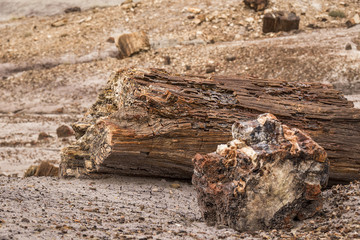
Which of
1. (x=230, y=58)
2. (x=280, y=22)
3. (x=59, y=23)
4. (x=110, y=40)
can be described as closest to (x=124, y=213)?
(x=230, y=58)

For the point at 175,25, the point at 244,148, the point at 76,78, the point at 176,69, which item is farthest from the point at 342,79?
the point at 244,148

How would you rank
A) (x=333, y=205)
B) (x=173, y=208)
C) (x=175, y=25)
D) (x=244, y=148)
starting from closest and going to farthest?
(x=244, y=148) → (x=333, y=205) → (x=173, y=208) → (x=175, y=25)

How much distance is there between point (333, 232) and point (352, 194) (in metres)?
1.23

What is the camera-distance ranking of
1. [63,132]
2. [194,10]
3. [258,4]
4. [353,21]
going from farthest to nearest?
[194,10] < [258,4] < [353,21] < [63,132]

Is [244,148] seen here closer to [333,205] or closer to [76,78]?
[333,205]

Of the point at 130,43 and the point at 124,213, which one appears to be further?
the point at 130,43

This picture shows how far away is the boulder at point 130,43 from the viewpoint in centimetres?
2325

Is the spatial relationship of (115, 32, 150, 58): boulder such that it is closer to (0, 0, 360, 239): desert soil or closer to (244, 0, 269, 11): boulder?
(0, 0, 360, 239): desert soil

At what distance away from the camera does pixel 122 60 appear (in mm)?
23281

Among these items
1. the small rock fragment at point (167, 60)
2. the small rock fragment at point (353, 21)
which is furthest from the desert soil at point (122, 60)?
the small rock fragment at point (353, 21)

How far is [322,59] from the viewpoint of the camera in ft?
64.5

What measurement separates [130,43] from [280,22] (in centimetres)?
710

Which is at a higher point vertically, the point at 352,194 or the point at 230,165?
the point at 230,165

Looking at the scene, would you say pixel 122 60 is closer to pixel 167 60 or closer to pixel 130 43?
pixel 130 43
